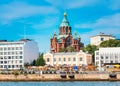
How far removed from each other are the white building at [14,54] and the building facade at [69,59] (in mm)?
11095

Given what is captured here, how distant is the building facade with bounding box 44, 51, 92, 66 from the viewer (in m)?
166

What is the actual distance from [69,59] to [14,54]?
2224 cm

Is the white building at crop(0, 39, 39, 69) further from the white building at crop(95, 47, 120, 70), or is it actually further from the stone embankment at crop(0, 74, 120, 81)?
the stone embankment at crop(0, 74, 120, 81)

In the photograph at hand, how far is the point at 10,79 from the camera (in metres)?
110

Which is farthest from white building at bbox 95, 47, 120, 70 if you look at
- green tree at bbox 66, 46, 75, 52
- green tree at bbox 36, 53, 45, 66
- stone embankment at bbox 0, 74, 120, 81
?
stone embankment at bbox 0, 74, 120, 81

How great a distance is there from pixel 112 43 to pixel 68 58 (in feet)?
65.1

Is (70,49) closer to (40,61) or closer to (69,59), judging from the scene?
(69,59)

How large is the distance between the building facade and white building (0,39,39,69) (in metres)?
11.1

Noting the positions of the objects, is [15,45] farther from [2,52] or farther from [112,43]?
[112,43]

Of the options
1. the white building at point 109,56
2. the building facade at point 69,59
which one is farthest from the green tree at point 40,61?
the white building at point 109,56

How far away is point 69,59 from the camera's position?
167625mm

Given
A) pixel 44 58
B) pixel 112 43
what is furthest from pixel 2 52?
pixel 112 43

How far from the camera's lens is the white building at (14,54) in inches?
6225

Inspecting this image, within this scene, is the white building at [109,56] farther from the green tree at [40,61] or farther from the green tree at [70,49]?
the green tree at [70,49]
